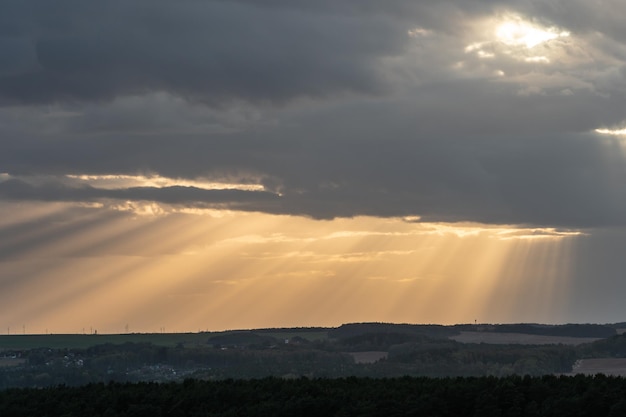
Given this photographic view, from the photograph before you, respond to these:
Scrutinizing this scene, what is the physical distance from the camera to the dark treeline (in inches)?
2891

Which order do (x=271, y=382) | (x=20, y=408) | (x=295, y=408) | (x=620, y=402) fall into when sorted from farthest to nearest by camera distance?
1. (x=271, y=382)
2. (x=20, y=408)
3. (x=295, y=408)
4. (x=620, y=402)

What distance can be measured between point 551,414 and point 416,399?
28.5ft

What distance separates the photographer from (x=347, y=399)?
77.6 meters

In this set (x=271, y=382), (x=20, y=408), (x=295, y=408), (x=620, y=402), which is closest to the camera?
(x=620, y=402)

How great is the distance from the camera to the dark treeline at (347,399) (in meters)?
73.4

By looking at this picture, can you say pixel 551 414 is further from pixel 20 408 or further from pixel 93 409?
pixel 20 408

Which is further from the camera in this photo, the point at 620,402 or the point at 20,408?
the point at 20,408

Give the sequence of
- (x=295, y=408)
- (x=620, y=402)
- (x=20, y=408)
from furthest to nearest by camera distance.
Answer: (x=20, y=408), (x=295, y=408), (x=620, y=402)

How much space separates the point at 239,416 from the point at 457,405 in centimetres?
1435

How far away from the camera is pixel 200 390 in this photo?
83.6 meters

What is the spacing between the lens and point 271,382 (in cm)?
8788

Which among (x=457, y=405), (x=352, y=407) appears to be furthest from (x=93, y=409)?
(x=457, y=405)

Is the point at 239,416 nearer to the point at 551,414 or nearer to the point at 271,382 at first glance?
the point at 271,382

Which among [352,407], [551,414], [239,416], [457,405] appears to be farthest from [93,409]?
[551,414]
